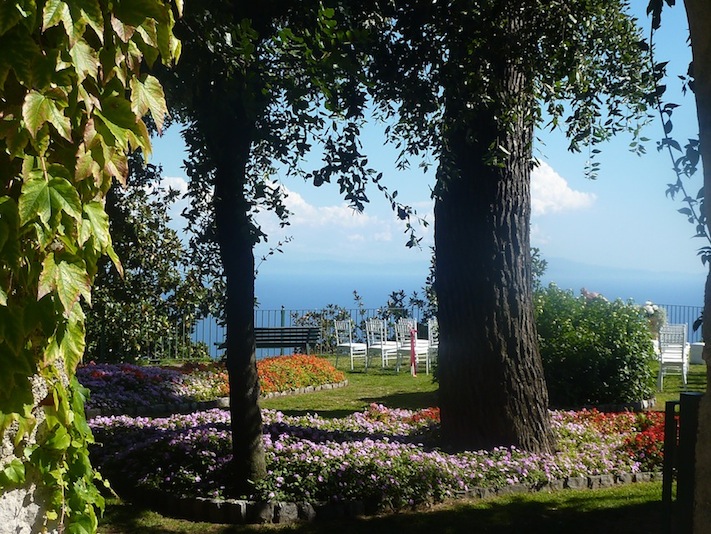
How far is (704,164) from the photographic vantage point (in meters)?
1.90

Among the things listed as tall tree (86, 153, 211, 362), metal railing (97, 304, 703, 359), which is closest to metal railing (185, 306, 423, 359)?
metal railing (97, 304, 703, 359)

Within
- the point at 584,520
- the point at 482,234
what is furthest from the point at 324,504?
the point at 482,234

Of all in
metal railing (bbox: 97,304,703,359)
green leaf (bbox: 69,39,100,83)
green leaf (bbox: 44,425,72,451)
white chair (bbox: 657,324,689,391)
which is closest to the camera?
green leaf (bbox: 69,39,100,83)

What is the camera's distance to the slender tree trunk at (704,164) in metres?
1.80

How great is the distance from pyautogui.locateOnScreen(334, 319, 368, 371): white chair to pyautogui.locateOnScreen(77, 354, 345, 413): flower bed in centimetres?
253

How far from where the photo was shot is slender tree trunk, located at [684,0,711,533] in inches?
71.0

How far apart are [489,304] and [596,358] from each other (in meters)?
4.08

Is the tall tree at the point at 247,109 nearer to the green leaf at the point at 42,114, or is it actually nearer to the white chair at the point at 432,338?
the green leaf at the point at 42,114

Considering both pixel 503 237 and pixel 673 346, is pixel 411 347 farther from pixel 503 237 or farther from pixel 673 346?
pixel 503 237

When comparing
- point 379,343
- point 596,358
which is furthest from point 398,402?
point 379,343

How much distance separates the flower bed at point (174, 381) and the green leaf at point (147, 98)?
781 cm

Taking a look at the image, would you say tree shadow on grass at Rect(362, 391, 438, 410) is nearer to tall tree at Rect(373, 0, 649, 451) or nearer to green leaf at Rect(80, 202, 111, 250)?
tall tree at Rect(373, 0, 649, 451)

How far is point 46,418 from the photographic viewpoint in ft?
7.56

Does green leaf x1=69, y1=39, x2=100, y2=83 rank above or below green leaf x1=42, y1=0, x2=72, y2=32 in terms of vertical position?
below
